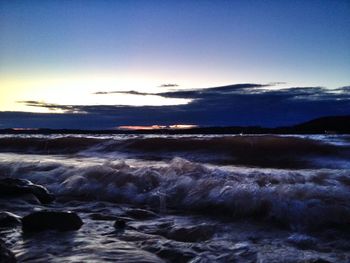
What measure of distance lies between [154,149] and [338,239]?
38.2 ft

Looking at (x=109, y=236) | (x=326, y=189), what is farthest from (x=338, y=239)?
(x=109, y=236)

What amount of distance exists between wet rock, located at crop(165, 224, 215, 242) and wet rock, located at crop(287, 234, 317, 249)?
762 millimetres

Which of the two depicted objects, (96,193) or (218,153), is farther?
(218,153)

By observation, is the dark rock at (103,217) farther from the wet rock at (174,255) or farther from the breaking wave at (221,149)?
the breaking wave at (221,149)

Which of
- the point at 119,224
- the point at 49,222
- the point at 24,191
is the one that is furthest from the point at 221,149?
the point at 49,222

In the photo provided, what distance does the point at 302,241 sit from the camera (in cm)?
356

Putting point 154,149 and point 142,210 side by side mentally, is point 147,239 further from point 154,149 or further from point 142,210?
point 154,149

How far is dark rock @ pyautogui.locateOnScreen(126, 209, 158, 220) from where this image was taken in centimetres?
461

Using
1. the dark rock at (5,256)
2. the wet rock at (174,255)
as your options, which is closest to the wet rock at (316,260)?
the wet rock at (174,255)

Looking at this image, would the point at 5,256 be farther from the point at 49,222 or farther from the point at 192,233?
the point at 192,233

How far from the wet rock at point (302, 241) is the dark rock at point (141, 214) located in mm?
1687

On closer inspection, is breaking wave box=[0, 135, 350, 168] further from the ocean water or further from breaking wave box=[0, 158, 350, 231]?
the ocean water

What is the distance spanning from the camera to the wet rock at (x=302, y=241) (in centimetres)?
341

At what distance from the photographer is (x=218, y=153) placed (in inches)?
523
